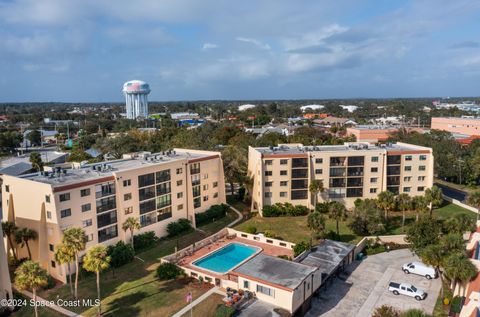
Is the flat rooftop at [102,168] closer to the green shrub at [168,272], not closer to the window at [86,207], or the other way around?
the window at [86,207]

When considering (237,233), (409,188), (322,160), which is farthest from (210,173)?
(409,188)

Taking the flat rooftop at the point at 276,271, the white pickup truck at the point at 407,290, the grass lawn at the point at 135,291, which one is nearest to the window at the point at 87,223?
the grass lawn at the point at 135,291

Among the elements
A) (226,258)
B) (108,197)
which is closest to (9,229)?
(108,197)

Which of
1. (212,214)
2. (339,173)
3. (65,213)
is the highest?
(65,213)

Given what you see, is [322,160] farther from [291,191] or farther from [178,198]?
[178,198]

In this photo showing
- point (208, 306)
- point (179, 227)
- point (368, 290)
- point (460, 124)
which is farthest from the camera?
point (460, 124)

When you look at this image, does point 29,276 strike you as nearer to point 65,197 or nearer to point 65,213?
point 65,213
